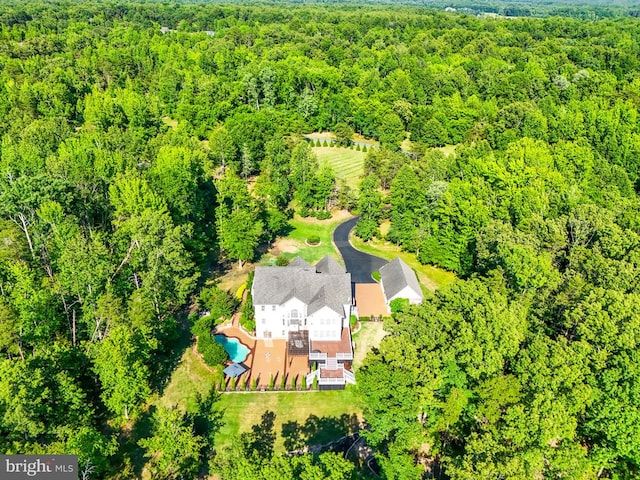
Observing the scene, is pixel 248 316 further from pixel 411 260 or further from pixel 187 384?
pixel 411 260

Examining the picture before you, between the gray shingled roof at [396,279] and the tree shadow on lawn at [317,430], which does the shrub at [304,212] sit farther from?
the tree shadow on lawn at [317,430]

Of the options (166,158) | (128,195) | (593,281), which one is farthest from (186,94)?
(593,281)

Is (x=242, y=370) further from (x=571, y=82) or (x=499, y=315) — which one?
(x=571, y=82)

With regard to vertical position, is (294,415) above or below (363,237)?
below

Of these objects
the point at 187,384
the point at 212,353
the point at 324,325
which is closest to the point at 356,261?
the point at 324,325

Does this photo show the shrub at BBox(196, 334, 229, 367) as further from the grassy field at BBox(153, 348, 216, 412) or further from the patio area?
the patio area

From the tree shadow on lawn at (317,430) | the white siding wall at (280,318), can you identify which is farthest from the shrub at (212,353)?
the tree shadow on lawn at (317,430)
